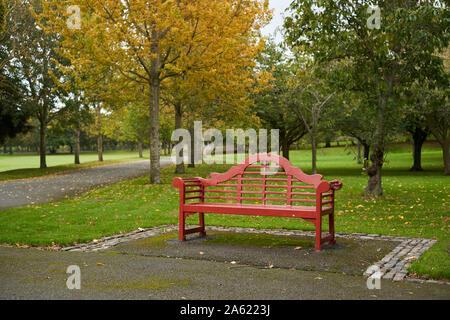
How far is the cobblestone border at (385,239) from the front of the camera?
5777 mm

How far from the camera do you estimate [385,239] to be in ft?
26.4

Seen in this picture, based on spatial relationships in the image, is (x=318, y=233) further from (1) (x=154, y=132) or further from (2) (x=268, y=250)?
(1) (x=154, y=132)

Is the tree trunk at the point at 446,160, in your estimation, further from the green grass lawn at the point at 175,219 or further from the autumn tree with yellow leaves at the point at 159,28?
the autumn tree with yellow leaves at the point at 159,28

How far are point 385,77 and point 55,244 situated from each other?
11112 mm

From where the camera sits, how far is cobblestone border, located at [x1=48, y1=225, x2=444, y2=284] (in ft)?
19.0

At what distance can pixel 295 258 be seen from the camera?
6.55 m

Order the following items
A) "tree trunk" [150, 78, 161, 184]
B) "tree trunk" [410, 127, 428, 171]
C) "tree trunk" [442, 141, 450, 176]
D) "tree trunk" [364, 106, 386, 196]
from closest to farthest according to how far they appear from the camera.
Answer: "tree trunk" [364, 106, 386, 196], "tree trunk" [150, 78, 161, 184], "tree trunk" [442, 141, 450, 176], "tree trunk" [410, 127, 428, 171]

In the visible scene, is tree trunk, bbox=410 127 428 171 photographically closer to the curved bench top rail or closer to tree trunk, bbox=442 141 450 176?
tree trunk, bbox=442 141 450 176

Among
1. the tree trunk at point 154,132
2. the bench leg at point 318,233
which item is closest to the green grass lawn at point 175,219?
the bench leg at point 318,233

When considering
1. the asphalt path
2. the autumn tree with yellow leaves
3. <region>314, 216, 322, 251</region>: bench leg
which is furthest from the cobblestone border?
the autumn tree with yellow leaves

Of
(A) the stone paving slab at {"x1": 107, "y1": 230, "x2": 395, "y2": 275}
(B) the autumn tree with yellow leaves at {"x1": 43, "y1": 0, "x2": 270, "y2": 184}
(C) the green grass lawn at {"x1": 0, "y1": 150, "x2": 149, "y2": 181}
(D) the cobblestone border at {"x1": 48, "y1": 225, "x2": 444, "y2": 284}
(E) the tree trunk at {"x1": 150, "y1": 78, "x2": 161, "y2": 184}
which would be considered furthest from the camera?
(C) the green grass lawn at {"x1": 0, "y1": 150, "x2": 149, "y2": 181}

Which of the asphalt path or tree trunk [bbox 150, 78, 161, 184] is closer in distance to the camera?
the asphalt path
